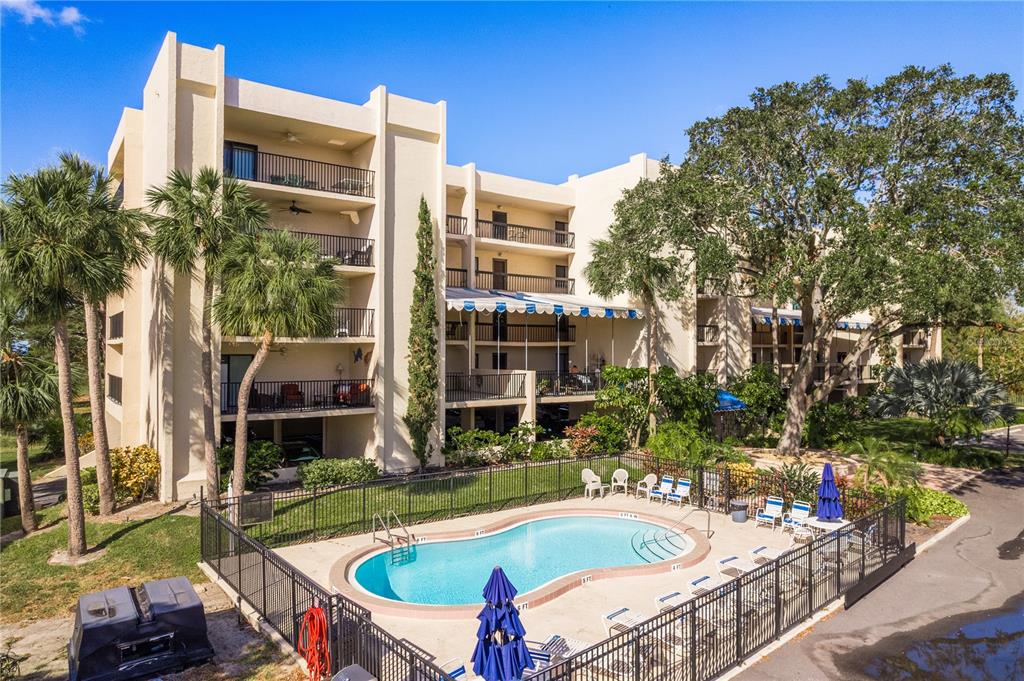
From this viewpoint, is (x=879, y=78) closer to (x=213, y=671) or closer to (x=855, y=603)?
(x=855, y=603)

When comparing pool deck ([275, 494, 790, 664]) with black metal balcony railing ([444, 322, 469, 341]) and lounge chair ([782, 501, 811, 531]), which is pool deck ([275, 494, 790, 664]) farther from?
black metal balcony railing ([444, 322, 469, 341])

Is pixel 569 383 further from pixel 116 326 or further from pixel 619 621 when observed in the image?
pixel 619 621

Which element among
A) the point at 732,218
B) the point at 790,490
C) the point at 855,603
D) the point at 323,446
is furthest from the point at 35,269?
the point at 732,218

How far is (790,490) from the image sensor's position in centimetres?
1906

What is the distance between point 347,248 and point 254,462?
9452 millimetres

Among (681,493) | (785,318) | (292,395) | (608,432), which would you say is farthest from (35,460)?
(785,318)

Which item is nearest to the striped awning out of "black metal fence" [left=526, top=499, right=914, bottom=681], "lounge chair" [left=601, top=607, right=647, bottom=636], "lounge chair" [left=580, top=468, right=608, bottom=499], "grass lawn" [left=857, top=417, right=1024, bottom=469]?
"grass lawn" [left=857, top=417, right=1024, bottom=469]

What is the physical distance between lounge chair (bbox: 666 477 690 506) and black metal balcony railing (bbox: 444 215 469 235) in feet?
53.2

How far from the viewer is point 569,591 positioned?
43.9 ft

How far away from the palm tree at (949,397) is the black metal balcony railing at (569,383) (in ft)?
46.1

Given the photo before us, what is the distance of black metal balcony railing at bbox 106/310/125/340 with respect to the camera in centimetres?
2523

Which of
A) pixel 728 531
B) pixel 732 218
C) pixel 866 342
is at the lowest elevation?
pixel 728 531

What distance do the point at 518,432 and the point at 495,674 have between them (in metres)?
19.2

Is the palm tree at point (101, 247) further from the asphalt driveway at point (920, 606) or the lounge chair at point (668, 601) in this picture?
the asphalt driveway at point (920, 606)
